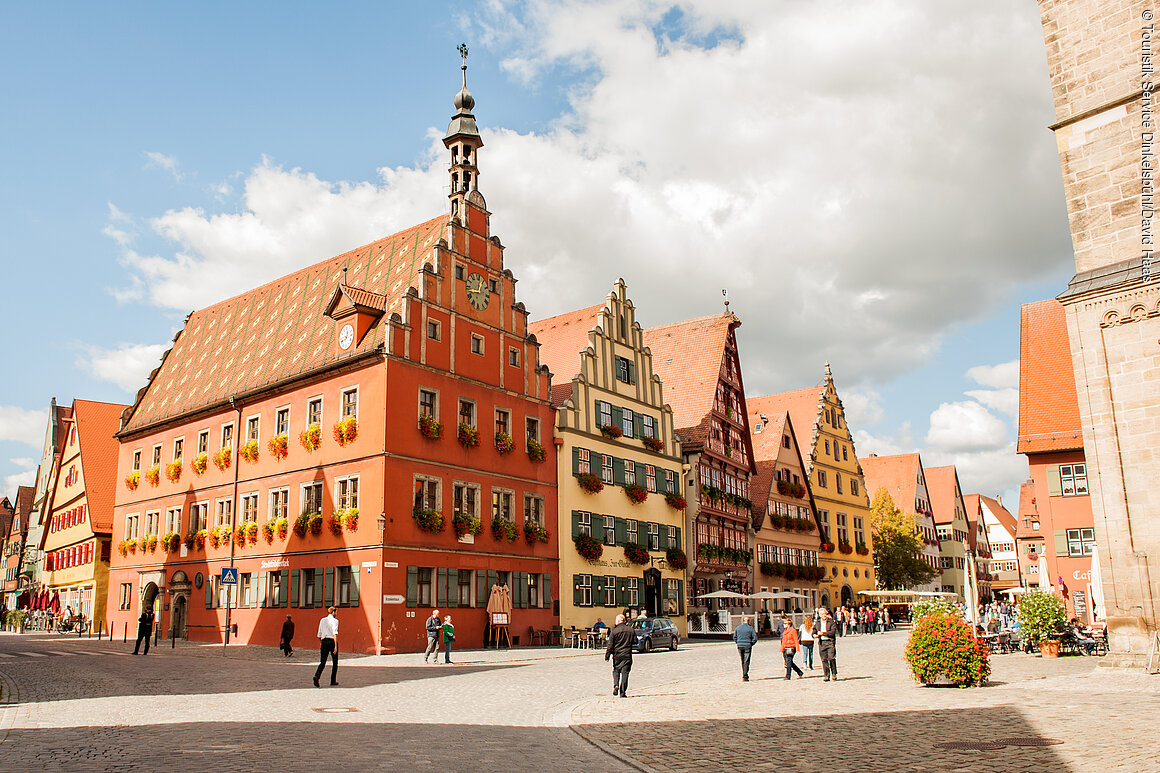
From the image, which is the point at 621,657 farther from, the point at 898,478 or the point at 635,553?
the point at 898,478

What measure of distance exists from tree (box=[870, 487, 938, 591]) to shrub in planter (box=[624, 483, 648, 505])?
111ft

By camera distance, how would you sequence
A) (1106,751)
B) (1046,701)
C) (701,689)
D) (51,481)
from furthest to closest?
1. (51,481)
2. (701,689)
3. (1046,701)
4. (1106,751)

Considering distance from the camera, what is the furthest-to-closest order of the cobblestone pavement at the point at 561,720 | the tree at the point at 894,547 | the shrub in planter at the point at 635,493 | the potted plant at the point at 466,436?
the tree at the point at 894,547 < the shrub in planter at the point at 635,493 < the potted plant at the point at 466,436 < the cobblestone pavement at the point at 561,720

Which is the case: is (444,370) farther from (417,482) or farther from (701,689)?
(701,689)

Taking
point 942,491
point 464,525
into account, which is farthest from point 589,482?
point 942,491

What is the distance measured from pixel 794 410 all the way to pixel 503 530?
3657 cm

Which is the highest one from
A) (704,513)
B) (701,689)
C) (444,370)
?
(444,370)

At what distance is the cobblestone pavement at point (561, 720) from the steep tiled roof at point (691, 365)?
2861cm

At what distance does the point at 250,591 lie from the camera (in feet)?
123

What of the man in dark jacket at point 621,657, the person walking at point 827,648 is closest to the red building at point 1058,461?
the person walking at point 827,648

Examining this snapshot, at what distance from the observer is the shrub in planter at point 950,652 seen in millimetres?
18406

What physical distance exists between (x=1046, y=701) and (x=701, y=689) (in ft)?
22.0

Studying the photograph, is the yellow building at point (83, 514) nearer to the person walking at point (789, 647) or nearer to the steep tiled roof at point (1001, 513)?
the person walking at point (789, 647)

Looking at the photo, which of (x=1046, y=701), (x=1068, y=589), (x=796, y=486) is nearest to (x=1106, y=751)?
(x=1046, y=701)
